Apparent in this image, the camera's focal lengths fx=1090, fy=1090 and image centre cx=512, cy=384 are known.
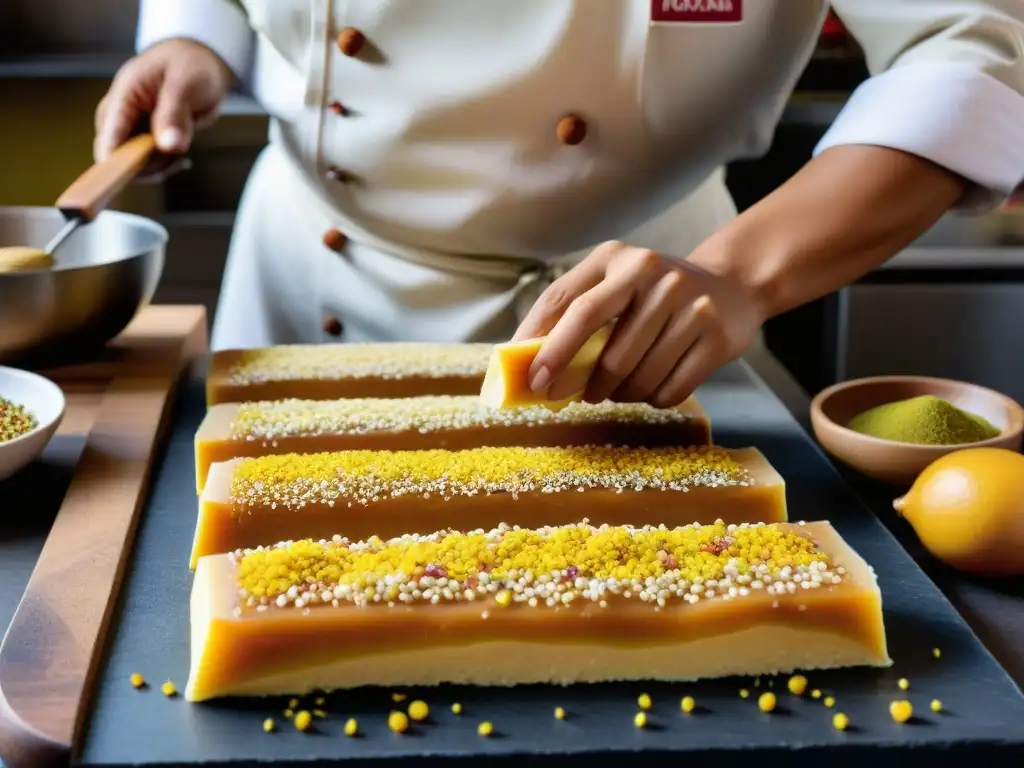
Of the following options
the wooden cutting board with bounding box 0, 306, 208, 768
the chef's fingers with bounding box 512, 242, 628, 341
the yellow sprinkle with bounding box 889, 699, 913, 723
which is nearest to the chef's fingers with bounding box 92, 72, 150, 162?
the wooden cutting board with bounding box 0, 306, 208, 768

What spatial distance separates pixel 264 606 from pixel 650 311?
45 cm

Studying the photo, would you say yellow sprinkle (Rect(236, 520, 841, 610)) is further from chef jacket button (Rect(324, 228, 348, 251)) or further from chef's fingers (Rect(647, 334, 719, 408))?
chef jacket button (Rect(324, 228, 348, 251))

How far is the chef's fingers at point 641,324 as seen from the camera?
40.8 inches

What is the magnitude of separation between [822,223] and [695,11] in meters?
0.29

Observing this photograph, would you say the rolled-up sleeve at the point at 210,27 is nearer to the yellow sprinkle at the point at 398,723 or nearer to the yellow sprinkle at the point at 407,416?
the yellow sprinkle at the point at 407,416

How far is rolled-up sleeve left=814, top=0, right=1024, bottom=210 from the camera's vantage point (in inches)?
43.3

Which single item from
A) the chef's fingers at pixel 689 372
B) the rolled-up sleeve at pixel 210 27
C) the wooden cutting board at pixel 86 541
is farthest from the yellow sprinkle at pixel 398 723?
the rolled-up sleeve at pixel 210 27

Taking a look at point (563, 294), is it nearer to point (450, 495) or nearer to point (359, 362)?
point (450, 495)

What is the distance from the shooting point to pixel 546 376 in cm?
100

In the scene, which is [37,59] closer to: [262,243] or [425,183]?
[262,243]

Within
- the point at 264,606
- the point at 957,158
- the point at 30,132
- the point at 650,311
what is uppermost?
the point at 957,158

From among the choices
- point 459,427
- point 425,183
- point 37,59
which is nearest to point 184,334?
point 425,183

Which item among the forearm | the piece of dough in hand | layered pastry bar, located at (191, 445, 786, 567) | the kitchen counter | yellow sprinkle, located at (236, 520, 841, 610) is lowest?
the kitchen counter

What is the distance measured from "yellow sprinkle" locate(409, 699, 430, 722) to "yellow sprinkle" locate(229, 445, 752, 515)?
24 cm
